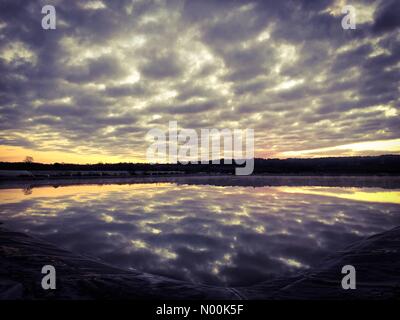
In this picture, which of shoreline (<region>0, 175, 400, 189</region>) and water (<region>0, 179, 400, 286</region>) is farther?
shoreline (<region>0, 175, 400, 189</region>)

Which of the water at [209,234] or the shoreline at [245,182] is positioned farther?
the shoreline at [245,182]

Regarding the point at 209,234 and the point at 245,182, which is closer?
the point at 209,234

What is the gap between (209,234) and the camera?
8.77 m

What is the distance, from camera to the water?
605cm

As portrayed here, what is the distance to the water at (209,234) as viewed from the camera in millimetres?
6047

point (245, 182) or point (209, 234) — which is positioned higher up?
point (209, 234)

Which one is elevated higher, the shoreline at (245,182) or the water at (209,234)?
the water at (209,234)

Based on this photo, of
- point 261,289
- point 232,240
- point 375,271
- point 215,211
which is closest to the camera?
point 261,289

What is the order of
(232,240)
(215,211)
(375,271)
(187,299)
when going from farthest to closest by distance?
(215,211), (232,240), (375,271), (187,299)

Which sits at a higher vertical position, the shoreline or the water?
the water
